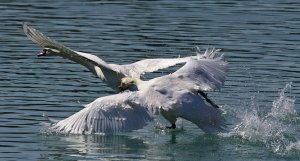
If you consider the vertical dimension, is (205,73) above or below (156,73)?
below

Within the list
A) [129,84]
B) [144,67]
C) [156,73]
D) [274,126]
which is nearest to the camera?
[274,126]

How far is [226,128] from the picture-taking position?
16547 millimetres

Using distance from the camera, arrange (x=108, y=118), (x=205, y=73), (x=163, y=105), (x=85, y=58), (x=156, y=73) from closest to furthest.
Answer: (x=108, y=118) < (x=163, y=105) < (x=205, y=73) < (x=85, y=58) < (x=156, y=73)

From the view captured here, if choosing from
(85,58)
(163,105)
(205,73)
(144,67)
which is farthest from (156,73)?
(163,105)

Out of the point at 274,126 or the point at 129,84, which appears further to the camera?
the point at 129,84

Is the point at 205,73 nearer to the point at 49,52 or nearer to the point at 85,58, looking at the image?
the point at 85,58

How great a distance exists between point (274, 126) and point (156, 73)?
230 inches

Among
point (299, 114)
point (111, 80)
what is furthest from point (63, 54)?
point (299, 114)

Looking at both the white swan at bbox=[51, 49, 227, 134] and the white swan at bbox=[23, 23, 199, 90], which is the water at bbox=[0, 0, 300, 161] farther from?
the white swan at bbox=[23, 23, 199, 90]

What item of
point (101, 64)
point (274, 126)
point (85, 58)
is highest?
point (85, 58)

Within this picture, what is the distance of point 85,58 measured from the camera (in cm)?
1823

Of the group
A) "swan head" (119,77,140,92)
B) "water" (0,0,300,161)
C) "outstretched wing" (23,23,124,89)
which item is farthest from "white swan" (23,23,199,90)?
"water" (0,0,300,161)

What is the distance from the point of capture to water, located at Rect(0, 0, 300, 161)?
15633 mm

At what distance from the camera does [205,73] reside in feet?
54.1
